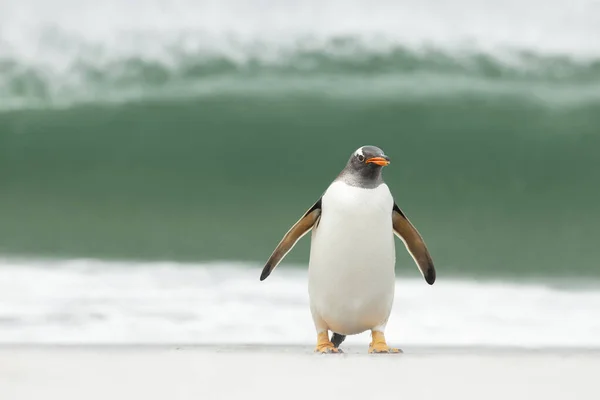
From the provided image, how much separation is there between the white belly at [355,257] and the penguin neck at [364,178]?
0.8 inches

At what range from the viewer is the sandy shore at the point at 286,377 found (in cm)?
273

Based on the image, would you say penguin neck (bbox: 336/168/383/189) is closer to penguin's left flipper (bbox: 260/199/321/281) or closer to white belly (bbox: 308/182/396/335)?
white belly (bbox: 308/182/396/335)

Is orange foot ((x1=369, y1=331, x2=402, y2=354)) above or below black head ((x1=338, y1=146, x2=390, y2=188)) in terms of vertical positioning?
below

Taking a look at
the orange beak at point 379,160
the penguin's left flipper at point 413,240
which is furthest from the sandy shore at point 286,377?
the penguin's left flipper at point 413,240

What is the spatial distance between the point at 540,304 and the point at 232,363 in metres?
4.56

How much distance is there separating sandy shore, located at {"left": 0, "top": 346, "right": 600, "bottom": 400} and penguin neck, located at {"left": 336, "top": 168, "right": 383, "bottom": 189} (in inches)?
33.7

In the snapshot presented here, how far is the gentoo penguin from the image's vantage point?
12.0 ft

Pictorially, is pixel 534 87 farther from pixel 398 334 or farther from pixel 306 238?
pixel 398 334

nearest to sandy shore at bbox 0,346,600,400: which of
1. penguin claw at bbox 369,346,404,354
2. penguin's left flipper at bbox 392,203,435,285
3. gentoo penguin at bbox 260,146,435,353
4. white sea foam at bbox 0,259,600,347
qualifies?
penguin claw at bbox 369,346,404,354

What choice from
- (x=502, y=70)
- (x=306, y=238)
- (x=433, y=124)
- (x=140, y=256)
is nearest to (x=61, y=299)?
(x=140, y=256)

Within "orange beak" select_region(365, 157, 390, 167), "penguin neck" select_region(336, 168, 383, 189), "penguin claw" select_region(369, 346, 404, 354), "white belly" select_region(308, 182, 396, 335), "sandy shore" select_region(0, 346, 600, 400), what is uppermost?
"orange beak" select_region(365, 157, 390, 167)

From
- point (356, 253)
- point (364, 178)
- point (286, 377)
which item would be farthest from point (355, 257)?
point (286, 377)

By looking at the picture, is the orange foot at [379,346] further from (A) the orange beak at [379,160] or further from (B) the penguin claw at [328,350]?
(A) the orange beak at [379,160]

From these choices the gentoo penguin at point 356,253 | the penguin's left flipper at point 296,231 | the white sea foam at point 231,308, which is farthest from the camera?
the white sea foam at point 231,308
